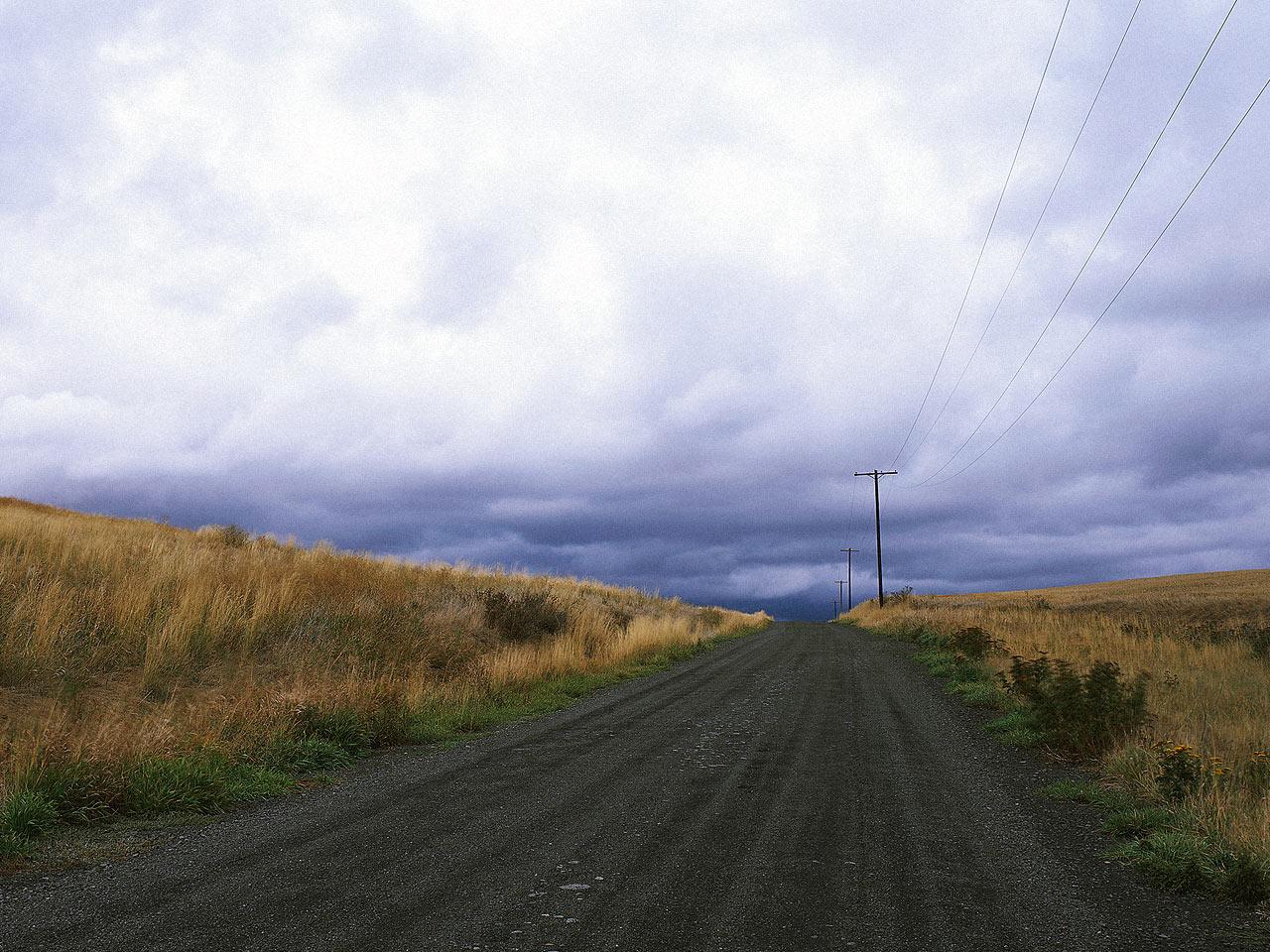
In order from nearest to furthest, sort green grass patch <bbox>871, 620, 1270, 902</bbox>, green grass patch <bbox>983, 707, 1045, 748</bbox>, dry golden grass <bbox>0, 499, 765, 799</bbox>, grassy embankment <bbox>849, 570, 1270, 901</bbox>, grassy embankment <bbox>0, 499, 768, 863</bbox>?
green grass patch <bbox>871, 620, 1270, 902</bbox>, grassy embankment <bbox>849, 570, 1270, 901</bbox>, grassy embankment <bbox>0, 499, 768, 863</bbox>, dry golden grass <bbox>0, 499, 765, 799</bbox>, green grass patch <bbox>983, 707, 1045, 748</bbox>

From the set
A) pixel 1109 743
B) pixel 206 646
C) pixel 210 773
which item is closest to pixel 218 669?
pixel 206 646

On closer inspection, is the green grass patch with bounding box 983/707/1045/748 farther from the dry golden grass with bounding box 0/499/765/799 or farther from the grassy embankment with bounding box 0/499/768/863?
the dry golden grass with bounding box 0/499/765/799

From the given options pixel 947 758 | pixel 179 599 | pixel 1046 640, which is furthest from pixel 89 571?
pixel 1046 640

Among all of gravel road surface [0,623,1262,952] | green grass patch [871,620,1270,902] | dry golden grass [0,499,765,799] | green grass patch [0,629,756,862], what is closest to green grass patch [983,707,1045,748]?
green grass patch [871,620,1270,902]

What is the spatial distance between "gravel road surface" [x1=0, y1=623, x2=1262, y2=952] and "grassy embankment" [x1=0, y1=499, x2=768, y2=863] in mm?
906

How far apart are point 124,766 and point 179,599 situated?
651cm

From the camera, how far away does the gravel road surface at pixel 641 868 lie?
4172mm

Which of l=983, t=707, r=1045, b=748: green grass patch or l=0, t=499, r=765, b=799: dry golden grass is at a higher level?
l=0, t=499, r=765, b=799: dry golden grass

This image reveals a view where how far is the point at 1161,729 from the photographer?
9109 millimetres

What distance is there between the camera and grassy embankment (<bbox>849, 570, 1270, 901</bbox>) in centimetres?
536

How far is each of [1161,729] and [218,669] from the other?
1320 centimetres

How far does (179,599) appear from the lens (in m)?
12.4

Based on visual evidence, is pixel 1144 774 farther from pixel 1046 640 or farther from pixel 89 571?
pixel 89 571

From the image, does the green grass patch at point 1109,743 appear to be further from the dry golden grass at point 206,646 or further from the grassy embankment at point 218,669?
the dry golden grass at point 206,646
